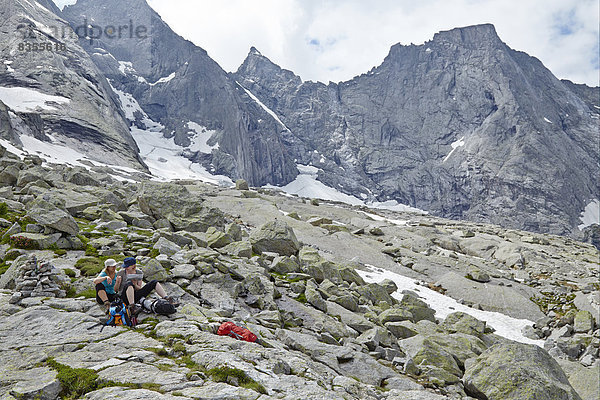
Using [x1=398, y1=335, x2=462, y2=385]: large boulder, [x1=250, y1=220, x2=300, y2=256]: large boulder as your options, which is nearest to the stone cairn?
[x1=398, y1=335, x2=462, y2=385]: large boulder

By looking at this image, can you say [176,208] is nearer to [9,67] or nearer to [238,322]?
[238,322]

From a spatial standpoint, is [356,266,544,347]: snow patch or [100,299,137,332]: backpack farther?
[356,266,544,347]: snow patch

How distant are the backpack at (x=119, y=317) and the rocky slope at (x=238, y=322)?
14.6 inches

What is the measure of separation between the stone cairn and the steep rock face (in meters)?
126

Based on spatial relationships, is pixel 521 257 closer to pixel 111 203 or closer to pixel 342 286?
pixel 342 286

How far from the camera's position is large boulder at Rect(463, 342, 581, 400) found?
1120 cm

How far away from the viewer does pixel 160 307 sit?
419 inches

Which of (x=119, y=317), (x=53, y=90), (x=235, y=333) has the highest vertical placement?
(x=53, y=90)

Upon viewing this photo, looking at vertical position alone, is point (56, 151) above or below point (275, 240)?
above

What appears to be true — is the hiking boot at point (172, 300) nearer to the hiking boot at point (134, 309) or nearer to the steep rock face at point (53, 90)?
the hiking boot at point (134, 309)

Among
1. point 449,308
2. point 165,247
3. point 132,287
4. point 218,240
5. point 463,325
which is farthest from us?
point 449,308

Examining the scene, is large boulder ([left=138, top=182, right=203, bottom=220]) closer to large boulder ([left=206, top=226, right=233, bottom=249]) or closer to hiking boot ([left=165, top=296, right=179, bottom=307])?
large boulder ([left=206, top=226, right=233, bottom=249])

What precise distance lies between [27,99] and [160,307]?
170268mm

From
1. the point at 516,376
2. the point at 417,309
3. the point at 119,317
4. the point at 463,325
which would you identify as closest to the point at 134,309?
the point at 119,317
